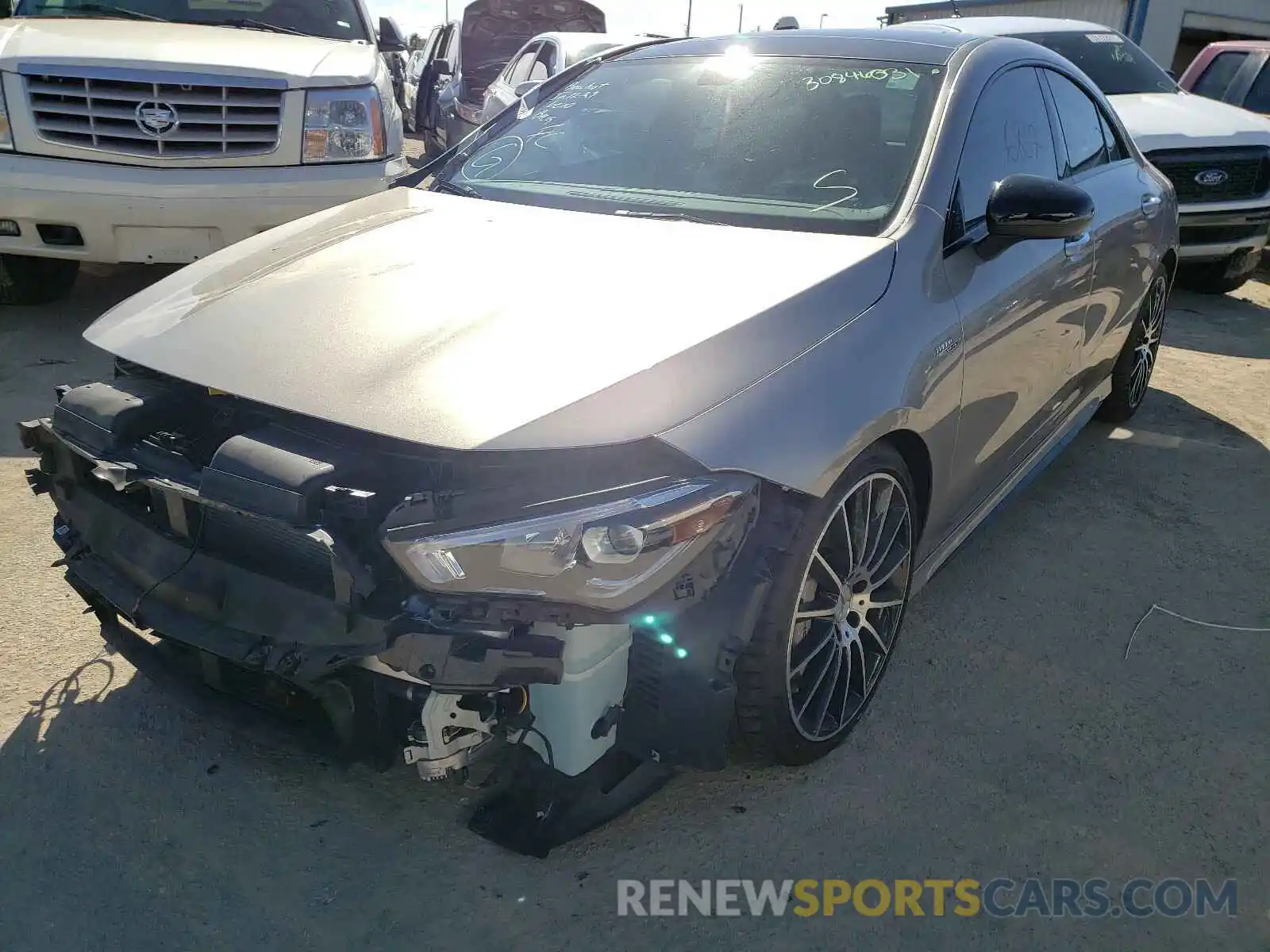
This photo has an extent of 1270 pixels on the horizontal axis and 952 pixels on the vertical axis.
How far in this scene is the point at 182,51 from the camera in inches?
197

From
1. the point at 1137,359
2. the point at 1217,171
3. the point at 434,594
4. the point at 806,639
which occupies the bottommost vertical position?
the point at 1137,359

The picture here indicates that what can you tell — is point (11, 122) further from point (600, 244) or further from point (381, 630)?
point (381, 630)

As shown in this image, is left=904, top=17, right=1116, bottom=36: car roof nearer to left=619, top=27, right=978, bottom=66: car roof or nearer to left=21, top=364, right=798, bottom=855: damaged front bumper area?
left=619, top=27, right=978, bottom=66: car roof

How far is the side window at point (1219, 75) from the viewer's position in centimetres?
988

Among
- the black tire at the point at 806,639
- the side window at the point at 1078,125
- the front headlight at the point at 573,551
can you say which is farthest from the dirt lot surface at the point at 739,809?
the side window at the point at 1078,125

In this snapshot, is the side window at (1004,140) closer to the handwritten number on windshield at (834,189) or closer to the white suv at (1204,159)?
the handwritten number on windshield at (834,189)

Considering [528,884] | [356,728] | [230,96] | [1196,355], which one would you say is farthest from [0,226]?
[1196,355]

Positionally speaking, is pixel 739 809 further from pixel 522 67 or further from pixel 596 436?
pixel 522 67

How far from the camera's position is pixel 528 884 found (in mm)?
2102

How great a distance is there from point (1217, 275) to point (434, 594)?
320 inches

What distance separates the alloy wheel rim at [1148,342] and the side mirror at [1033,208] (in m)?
2.13

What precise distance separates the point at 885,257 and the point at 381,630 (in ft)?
4.84

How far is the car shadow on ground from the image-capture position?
6.64 feet

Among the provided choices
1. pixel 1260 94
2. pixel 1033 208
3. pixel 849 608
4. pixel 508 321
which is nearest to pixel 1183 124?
pixel 1260 94
